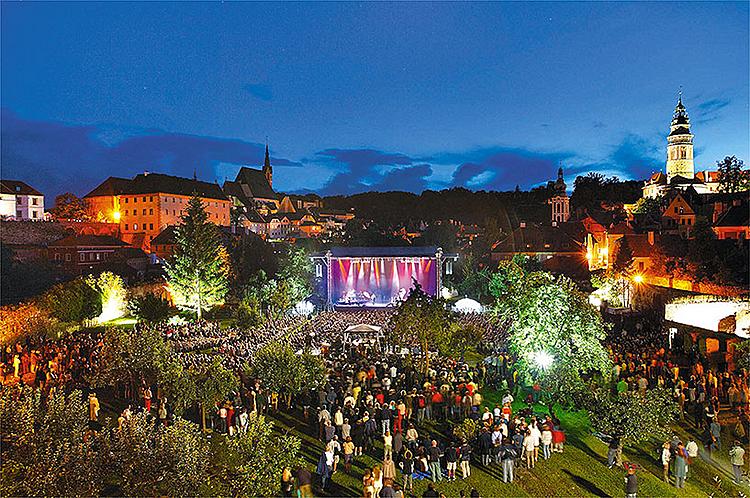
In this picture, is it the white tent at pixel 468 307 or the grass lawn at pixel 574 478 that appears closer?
the grass lawn at pixel 574 478

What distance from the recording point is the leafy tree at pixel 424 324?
1836cm

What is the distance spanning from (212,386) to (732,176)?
6895 centimetres

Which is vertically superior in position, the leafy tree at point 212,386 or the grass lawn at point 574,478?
the leafy tree at point 212,386

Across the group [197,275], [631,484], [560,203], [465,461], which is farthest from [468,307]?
[560,203]

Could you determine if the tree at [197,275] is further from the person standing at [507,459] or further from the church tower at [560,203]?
the church tower at [560,203]

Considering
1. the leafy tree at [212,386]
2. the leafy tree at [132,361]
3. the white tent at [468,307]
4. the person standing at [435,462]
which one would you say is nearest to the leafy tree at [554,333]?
the person standing at [435,462]

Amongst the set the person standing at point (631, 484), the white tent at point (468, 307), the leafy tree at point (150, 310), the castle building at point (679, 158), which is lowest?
the person standing at point (631, 484)

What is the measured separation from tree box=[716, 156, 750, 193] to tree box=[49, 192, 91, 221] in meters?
74.1

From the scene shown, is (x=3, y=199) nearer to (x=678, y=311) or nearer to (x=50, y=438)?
(x=50, y=438)

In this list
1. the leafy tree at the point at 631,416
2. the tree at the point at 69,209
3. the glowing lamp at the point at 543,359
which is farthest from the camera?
the tree at the point at 69,209

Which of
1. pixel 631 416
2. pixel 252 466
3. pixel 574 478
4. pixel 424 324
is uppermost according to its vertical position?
pixel 424 324

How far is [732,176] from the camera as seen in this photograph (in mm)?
63562

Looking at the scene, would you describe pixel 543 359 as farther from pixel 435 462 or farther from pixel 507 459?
pixel 435 462

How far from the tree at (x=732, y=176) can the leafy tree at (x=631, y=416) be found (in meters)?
58.4
